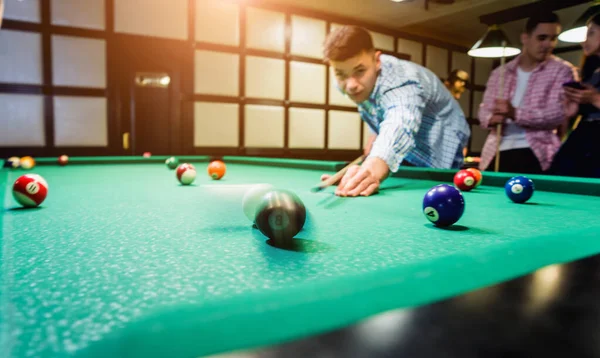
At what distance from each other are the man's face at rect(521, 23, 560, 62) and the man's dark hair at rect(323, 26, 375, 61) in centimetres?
203

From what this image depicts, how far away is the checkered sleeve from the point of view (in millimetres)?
2086

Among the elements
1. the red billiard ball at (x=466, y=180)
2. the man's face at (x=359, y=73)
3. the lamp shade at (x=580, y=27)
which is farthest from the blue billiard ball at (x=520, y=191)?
the lamp shade at (x=580, y=27)

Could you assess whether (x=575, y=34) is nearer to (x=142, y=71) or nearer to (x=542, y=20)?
(x=542, y=20)

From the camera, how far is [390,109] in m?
2.42

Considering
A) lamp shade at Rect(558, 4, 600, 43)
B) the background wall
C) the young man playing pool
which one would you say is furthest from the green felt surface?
the background wall

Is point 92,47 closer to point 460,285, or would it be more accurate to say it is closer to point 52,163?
point 52,163

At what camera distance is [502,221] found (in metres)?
1.31

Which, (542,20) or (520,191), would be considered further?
(542,20)

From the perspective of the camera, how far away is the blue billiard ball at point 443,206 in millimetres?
1201

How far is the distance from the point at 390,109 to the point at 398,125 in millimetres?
227

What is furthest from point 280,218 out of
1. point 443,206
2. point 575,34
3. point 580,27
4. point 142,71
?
point 142,71

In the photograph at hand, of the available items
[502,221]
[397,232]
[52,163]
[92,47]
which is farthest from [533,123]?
[92,47]

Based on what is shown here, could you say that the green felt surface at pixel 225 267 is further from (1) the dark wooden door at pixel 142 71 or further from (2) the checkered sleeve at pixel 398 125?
(1) the dark wooden door at pixel 142 71

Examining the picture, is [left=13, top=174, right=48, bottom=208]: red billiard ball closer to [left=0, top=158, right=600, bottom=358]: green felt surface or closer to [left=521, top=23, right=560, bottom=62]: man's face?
[left=0, top=158, right=600, bottom=358]: green felt surface
